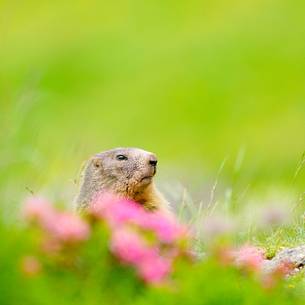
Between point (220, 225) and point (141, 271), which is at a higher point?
point (220, 225)

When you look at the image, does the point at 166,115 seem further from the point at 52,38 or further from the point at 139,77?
the point at 52,38

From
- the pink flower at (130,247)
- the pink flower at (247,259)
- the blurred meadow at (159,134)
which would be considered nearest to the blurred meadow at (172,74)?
the blurred meadow at (159,134)

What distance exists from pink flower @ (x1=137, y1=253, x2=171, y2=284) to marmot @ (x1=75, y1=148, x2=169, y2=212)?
12.4ft

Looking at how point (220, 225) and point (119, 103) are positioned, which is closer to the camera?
point (220, 225)

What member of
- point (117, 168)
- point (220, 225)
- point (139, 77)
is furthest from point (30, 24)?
point (220, 225)

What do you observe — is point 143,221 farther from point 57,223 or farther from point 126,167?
point 126,167

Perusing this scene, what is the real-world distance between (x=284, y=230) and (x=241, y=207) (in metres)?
0.59

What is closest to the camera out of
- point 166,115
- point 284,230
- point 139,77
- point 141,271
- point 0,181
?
point 141,271

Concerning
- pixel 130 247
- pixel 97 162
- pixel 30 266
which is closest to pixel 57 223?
pixel 30 266

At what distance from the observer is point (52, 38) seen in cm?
4425

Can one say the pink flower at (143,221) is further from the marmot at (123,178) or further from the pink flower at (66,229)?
the marmot at (123,178)

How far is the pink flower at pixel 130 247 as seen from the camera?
5.27 meters

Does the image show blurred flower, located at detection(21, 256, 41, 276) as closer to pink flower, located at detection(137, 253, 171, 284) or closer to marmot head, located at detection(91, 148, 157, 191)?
pink flower, located at detection(137, 253, 171, 284)

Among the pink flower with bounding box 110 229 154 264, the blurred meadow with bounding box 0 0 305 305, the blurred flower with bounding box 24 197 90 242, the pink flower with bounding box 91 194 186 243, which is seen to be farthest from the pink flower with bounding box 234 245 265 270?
the blurred flower with bounding box 24 197 90 242
